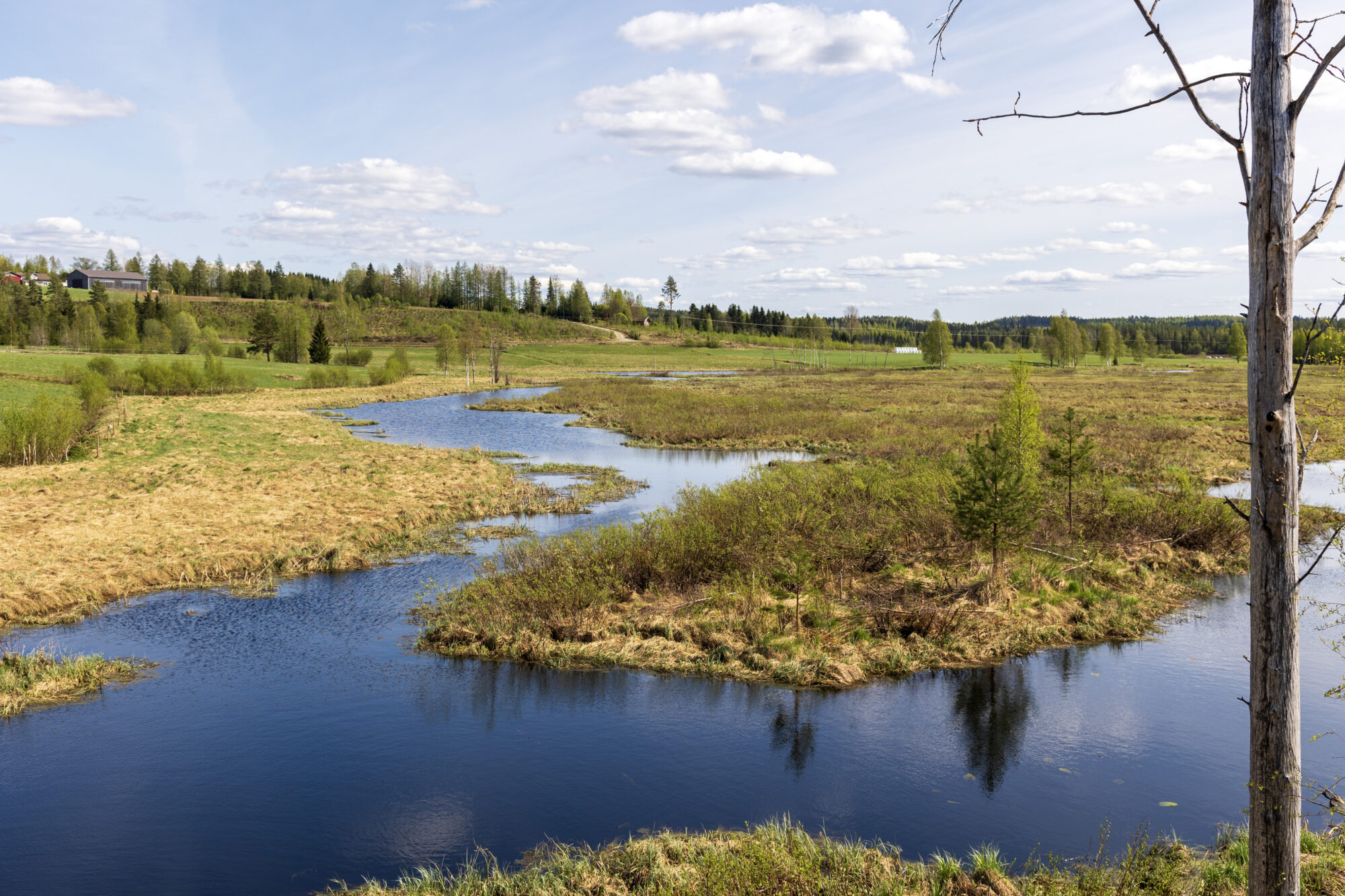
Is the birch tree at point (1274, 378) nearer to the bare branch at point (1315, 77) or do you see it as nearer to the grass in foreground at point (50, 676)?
the bare branch at point (1315, 77)

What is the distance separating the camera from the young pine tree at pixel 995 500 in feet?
62.1

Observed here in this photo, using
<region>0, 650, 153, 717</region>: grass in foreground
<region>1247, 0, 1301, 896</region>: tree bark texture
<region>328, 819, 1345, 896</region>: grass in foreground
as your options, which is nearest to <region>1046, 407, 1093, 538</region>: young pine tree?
<region>328, 819, 1345, 896</region>: grass in foreground

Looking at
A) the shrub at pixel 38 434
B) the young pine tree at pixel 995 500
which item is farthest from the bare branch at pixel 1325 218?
the shrub at pixel 38 434

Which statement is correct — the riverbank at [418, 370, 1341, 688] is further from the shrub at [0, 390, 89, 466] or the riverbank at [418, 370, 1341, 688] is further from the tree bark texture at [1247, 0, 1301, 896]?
the shrub at [0, 390, 89, 466]

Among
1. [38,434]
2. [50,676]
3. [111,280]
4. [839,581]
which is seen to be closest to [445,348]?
[38,434]

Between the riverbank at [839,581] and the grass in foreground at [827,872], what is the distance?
153 inches

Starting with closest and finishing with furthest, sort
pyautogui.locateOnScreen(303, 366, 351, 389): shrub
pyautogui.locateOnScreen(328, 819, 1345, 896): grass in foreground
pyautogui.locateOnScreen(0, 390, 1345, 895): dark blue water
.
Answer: pyautogui.locateOnScreen(328, 819, 1345, 896): grass in foreground, pyautogui.locateOnScreen(0, 390, 1345, 895): dark blue water, pyautogui.locateOnScreen(303, 366, 351, 389): shrub

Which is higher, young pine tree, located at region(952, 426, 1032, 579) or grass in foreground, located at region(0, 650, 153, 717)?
young pine tree, located at region(952, 426, 1032, 579)

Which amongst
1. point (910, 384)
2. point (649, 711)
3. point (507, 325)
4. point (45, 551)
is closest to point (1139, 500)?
point (649, 711)

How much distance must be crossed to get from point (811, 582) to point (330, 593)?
11.7 m

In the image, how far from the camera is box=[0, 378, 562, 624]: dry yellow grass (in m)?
20.9

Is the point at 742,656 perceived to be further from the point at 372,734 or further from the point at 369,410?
the point at 369,410

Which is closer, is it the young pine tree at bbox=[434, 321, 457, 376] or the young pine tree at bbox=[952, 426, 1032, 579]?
the young pine tree at bbox=[952, 426, 1032, 579]

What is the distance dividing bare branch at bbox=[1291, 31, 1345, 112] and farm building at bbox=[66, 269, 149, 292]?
684 ft
